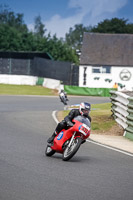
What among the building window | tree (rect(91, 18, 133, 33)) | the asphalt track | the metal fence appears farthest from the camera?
tree (rect(91, 18, 133, 33))

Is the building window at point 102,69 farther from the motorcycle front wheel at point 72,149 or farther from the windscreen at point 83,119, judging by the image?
the motorcycle front wheel at point 72,149

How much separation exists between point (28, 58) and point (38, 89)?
9934mm

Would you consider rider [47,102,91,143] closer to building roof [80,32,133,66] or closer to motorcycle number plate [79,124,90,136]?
motorcycle number plate [79,124,90,136]

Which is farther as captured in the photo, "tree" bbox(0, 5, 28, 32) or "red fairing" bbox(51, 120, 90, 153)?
"tree" bbox(0, 5, 28, 32)

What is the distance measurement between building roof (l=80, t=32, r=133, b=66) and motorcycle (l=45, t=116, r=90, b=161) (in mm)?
49031

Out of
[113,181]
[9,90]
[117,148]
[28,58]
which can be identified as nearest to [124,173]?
[113,181]

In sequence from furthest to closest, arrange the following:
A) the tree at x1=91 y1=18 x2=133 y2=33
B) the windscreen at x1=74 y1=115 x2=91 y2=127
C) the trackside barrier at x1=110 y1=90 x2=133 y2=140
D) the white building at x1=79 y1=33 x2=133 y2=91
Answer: the tree at x1=91 y1=18 x2=133 y2=33, the white building at x1=79 y1=33 x2=133 y2=91, the trackside barrier at x1=110 y1=90 x2=133 y2=140, the windscreen at x1=74 y1=115 x2=91 y2=127

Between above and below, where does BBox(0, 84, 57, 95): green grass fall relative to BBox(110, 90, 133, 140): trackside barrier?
below

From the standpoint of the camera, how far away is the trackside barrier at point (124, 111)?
1598cm

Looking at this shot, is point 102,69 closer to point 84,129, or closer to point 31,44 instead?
point 31,44

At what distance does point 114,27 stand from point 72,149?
90.8 m

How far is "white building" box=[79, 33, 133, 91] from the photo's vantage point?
5906cm

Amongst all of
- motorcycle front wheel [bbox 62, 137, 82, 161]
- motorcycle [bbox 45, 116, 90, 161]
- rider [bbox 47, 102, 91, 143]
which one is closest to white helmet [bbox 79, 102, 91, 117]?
rider [bbox 47, 102, 91, 143]

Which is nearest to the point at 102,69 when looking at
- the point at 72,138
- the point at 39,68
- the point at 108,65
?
the point at 108,65
